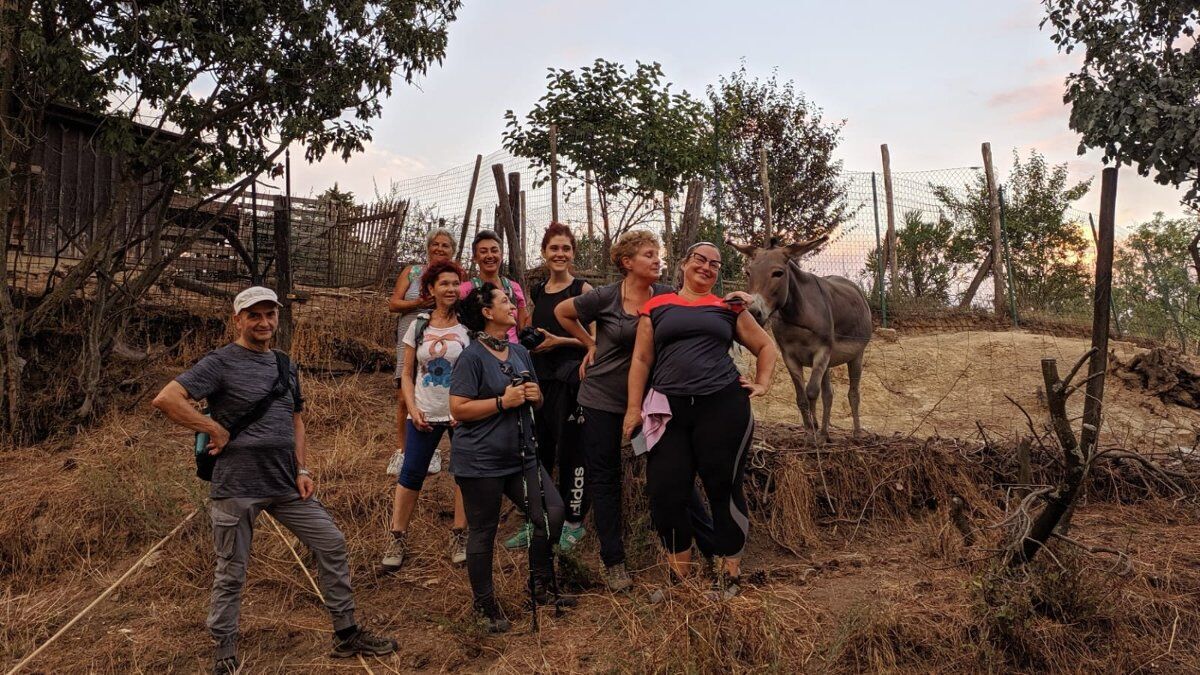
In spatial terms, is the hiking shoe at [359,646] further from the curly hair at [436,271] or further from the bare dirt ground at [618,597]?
the curly hair at [436,271]

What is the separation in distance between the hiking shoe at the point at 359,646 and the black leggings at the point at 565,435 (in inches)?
53.0

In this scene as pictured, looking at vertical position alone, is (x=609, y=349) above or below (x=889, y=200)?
below

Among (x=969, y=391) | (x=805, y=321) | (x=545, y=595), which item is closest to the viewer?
(x=545, y=595)

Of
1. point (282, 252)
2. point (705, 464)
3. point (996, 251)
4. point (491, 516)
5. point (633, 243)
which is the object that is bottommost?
point (491, 516)

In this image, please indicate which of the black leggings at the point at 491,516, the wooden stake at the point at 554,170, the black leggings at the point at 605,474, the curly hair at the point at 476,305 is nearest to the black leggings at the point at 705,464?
the black leggings at the point at 605,474

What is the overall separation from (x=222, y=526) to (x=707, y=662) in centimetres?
218

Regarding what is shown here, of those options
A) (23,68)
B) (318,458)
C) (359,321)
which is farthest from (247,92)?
(318,458)

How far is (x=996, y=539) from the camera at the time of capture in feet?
13.6

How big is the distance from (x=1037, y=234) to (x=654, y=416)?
576 inches

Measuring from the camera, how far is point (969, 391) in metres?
9.45

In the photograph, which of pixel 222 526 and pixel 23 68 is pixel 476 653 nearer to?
pixel 222 526

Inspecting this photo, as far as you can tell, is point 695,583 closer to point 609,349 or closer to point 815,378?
point 609,349

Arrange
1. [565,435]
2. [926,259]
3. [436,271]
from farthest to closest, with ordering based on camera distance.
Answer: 1. [926,259]
2. [565,435]
3. [436,271]

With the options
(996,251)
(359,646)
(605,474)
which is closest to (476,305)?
(605,474)
